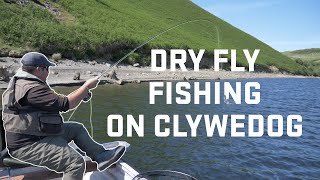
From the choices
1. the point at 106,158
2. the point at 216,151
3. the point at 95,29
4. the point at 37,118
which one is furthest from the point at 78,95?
the point at 95,29

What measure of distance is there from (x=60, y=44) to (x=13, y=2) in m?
16.7

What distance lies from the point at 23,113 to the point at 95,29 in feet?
188

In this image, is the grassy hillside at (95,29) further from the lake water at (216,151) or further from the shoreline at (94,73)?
the lake water at (216,151)

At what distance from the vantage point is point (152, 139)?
16.8 metres

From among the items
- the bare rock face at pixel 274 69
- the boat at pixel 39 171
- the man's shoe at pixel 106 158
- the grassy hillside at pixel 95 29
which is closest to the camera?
the boat at pixel 39 171

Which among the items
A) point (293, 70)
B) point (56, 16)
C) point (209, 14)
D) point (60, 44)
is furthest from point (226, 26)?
point (60, 44)

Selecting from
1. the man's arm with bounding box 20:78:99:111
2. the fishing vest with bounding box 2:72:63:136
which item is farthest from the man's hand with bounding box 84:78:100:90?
the fishing vest with bounding box 2:72:63:136

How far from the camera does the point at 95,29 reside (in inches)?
2404

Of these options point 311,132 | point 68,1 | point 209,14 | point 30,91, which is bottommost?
point 311,132

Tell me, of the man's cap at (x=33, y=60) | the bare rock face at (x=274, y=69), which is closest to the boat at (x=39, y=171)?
the man's cap at (x=33, y=60)

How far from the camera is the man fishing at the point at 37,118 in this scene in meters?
5.25

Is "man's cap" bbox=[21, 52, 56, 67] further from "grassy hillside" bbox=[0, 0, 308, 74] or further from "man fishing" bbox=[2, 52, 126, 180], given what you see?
"grassy hillside" bbox=[0, 0, 308, 74]

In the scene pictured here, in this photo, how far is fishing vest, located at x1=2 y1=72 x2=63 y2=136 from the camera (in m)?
5.26

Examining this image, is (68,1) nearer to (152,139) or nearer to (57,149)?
(152,139)
